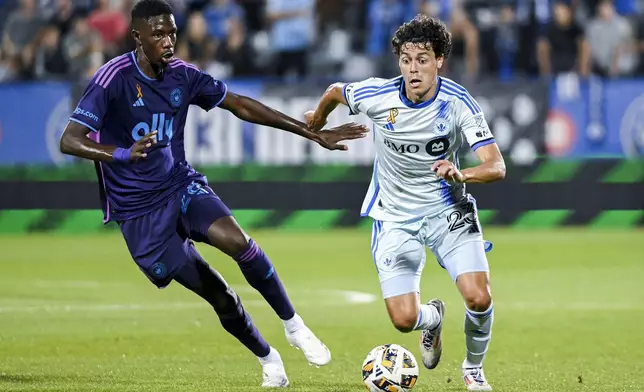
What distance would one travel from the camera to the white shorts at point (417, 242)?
8.00 meters

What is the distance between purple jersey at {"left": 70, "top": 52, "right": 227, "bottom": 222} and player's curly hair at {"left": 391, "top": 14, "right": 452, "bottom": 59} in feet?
4.64

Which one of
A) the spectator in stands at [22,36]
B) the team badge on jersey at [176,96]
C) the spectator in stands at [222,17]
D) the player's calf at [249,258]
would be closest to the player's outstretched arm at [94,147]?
the team badge on jersey at [176,96]

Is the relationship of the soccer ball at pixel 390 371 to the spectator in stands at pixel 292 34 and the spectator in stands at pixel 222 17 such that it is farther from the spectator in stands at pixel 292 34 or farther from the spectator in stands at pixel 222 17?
the spectator in stands at pixel 222 17

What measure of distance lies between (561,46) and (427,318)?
12536mm

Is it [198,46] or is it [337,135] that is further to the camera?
[198,46]

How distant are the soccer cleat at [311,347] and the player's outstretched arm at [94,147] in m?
1.56

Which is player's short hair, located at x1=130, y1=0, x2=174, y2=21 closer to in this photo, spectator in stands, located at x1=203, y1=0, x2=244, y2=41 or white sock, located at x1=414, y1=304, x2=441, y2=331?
white sock, located at x1=414, y1=304, x2=441, y2=331

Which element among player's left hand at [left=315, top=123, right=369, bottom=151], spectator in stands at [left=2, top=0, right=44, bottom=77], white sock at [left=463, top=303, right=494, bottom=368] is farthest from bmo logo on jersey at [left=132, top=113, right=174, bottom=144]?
spectator in stands at [left=2, top=0, right=44, bottom=77]

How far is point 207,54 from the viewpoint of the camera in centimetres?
2017

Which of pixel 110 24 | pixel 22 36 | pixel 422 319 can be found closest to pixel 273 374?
pixel 422 319

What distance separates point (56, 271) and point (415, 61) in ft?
27.2

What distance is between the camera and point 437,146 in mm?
8008

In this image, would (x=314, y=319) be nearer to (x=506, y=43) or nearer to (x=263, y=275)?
(x=263, y=275)

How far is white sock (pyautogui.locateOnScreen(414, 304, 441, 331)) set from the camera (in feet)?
26.8
